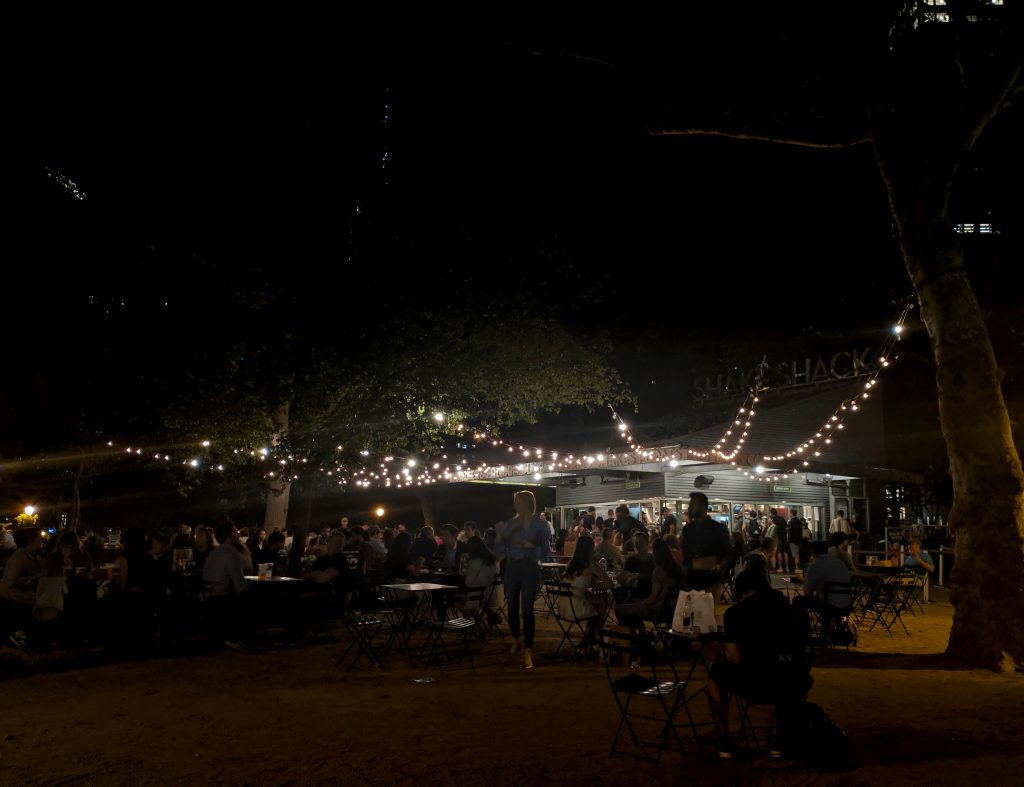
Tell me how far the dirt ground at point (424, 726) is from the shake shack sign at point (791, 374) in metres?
14.5

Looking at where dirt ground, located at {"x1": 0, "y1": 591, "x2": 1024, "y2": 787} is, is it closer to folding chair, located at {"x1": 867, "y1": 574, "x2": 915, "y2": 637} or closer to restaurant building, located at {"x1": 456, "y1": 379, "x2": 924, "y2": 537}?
folding chair, located at {"x1": 867, "y1": 574, "x2": 915, "y2": 637}

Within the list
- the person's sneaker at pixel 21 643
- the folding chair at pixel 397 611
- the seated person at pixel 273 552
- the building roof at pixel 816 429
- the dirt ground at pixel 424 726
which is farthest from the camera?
the building roof at pixel 816 429

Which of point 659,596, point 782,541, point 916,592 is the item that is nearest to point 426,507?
point 782,541

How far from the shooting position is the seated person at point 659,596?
754 centimetres

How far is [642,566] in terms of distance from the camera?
8.62 metres

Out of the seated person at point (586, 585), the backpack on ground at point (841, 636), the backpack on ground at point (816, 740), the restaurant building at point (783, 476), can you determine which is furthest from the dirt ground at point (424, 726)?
the restaurant building at point (783, 476)

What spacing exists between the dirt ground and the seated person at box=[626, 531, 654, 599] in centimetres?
93

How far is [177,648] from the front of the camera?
29.9ft

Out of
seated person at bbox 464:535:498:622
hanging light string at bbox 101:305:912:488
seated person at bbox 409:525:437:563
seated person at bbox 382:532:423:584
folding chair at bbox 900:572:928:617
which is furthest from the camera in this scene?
hanging light string at bbox 101:305:912:488

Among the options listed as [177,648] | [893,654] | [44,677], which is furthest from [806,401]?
[44,677]

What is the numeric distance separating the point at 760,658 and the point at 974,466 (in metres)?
4.49

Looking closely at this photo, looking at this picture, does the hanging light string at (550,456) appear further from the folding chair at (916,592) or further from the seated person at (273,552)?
the seated person at (273,552)

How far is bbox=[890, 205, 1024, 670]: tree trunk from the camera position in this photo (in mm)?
7184

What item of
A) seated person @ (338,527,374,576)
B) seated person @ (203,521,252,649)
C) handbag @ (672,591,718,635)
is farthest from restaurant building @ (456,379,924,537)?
handbag @ (672,591,718,635)
